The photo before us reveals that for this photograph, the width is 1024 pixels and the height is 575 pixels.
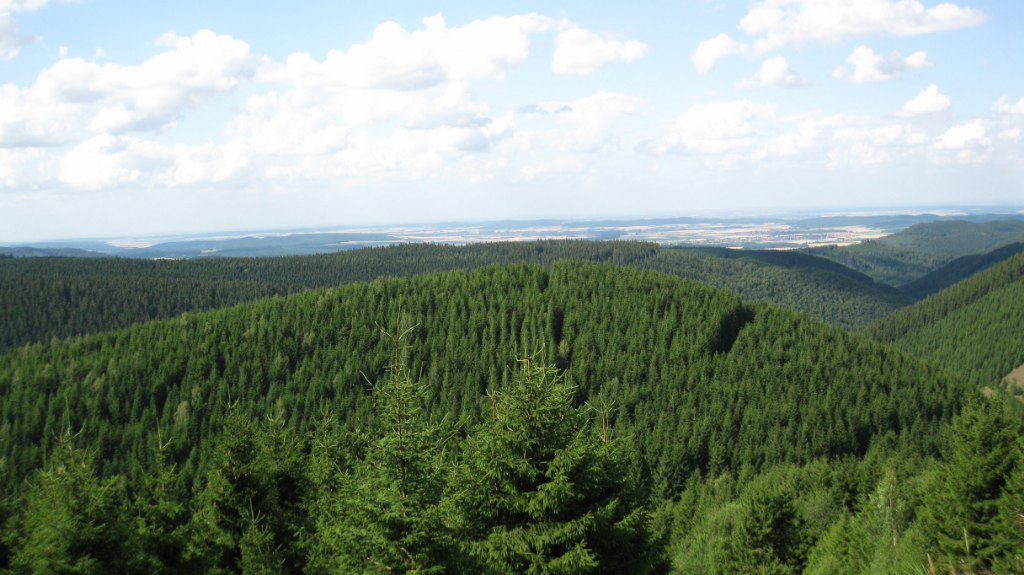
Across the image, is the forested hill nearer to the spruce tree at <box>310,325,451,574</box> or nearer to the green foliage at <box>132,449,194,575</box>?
the green foliage at <box>132,449,194,575</box>

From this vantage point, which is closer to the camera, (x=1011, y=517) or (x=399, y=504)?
(x=399, y=504)

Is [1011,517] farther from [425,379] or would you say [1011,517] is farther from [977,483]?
[425,379]

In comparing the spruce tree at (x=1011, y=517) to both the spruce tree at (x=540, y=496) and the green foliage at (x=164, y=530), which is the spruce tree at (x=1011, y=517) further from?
the green foliage at (x=164, y=530)

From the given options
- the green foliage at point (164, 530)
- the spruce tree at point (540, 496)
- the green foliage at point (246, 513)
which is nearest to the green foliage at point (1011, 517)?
the spruce tree at point (540, 496)

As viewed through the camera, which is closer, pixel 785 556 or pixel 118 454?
pixel 785 556

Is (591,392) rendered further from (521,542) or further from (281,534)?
(521,542)

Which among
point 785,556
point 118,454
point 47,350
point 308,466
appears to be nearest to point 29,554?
point 308,466

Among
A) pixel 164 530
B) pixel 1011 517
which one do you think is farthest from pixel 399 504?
pixel 1011 517

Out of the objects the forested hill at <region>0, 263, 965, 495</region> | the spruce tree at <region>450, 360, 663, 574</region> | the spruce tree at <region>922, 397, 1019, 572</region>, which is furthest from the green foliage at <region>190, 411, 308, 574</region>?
the forested hill at <region>0, 263, 965, 495</region>

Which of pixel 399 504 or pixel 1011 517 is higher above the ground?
pixel 399 504
